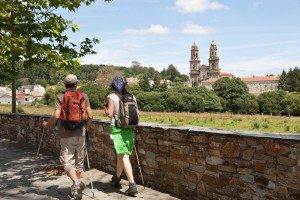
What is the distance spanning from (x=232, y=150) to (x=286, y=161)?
738 millimetres

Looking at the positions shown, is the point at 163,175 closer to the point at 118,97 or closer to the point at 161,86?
the point at 118,97

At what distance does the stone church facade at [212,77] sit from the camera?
6412 inches

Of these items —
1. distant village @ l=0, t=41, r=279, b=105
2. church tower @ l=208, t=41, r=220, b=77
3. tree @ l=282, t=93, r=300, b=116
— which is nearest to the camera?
tree @ l=282, t=93, r=300, b=116

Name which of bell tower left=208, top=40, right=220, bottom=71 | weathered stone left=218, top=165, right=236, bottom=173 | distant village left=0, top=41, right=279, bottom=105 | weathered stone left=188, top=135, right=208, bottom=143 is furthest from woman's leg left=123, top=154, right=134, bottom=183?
bell tower left=208, top=40, right=220, bottom=71

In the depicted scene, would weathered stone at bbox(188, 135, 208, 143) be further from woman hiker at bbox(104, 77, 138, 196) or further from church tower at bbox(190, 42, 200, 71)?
church tower at bbox(190, 42, 200, 71)

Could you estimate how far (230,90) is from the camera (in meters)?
101

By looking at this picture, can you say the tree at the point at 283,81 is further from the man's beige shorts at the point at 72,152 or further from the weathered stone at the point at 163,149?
the man's beige shorts at the point at 72,152

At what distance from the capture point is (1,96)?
11419cm

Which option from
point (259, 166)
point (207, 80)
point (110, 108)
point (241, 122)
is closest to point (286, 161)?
point (259, 166)

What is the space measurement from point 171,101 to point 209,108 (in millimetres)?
12349

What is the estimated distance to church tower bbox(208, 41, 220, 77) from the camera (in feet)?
591

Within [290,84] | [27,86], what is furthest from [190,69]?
[27,86]

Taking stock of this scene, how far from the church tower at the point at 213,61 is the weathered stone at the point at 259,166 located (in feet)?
586

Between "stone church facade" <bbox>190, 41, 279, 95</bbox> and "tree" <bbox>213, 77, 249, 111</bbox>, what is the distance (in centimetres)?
6041
